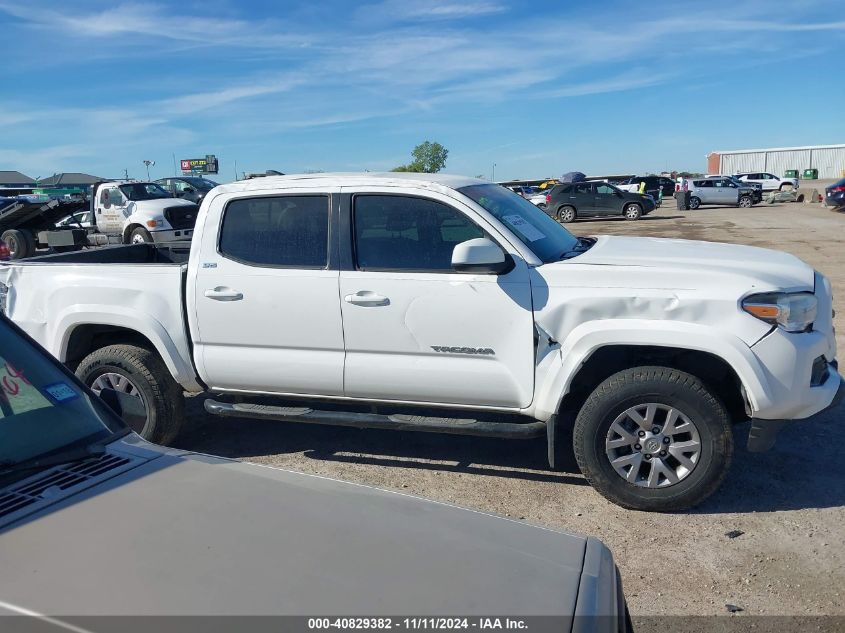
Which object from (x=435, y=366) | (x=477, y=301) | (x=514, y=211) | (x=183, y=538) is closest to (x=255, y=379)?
(x=435, y=366)

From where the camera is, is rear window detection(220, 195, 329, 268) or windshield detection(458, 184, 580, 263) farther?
rear window detection(220, 195, 329, 268)

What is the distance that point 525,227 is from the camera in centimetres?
473

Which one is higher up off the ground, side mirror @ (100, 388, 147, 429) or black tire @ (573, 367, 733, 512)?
side mirror @ (100, 388, 147, 429)

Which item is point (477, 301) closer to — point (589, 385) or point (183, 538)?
point (589, 385)

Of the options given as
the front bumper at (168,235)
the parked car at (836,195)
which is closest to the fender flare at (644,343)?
the front bumper at (168,235)

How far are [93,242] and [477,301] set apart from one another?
684 inches

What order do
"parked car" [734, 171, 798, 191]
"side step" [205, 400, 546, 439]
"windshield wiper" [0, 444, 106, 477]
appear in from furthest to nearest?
"parked car" [734, 171, 798, 191]
"side step" [205, 400, 546, 439]
"windshield wiper" [0, 444, 106, 477]

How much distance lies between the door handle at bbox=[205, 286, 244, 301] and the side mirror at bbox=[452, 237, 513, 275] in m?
1.46

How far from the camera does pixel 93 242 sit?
1925 centimetres

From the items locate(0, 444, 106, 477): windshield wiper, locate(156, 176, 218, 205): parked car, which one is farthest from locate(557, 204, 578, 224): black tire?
locate(0, 444, 106, 477): windshield wiper

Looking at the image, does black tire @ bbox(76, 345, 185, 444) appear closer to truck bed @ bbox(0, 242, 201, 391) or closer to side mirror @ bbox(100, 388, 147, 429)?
truck bed @ bbox(0, 242, 201, 391)

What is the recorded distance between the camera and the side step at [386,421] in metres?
4.40

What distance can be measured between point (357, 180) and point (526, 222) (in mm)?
1137

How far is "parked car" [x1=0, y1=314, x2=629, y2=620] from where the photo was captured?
1725mm
